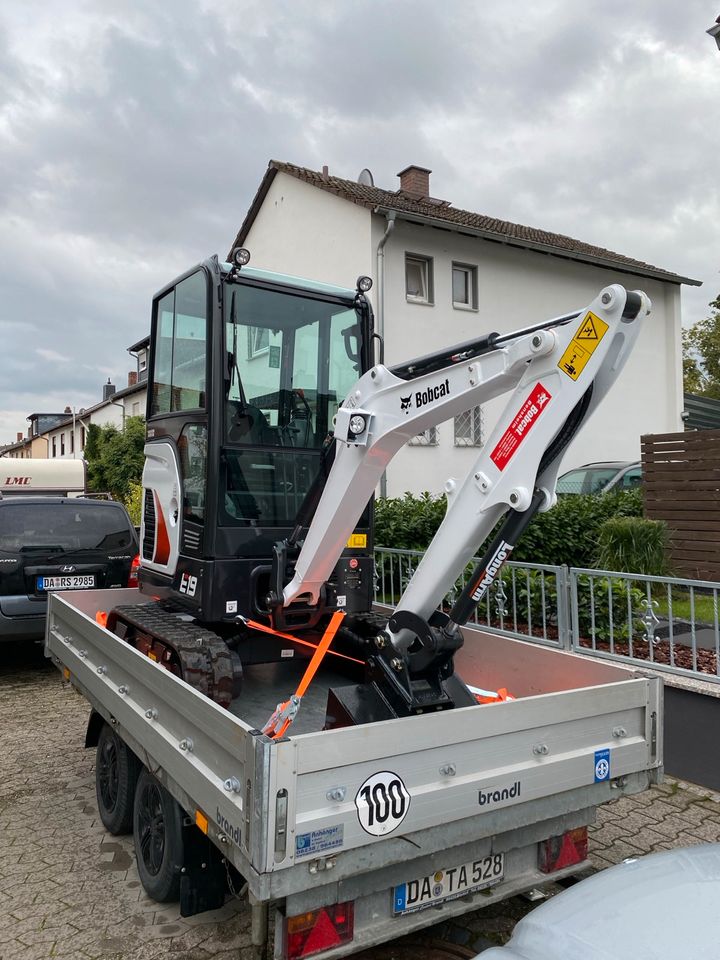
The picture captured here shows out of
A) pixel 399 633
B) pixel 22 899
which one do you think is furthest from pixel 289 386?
pixel 22 899

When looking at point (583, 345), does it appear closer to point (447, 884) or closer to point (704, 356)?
point (447, 884)

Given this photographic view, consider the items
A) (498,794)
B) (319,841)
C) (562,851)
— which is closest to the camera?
(319,841)

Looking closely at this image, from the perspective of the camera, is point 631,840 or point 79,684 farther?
point 79,684

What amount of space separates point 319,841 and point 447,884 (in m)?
0.75

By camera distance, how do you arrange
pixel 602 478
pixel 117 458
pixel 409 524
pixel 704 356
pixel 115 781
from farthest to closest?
pixel 704 356 → pixel 117 458 → pixel 602 478 → pixel 409 524 → pixel 115 781

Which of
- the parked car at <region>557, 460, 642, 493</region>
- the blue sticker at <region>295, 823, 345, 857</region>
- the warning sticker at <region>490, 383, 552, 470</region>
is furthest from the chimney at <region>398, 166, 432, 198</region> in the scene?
the blue sticker at <region>295, 823, 345, 857</region>

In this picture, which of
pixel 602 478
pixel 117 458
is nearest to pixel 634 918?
pixel 602 478

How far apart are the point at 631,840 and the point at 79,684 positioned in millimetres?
3363

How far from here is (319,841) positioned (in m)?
2.48

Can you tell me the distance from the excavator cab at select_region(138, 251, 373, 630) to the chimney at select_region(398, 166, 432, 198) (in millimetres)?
16528

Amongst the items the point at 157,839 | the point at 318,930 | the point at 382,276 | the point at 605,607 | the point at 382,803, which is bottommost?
the point at 157,839

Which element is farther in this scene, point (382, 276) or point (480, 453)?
point (382, 276)

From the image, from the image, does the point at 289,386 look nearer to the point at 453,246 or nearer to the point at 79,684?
the point at 79,684

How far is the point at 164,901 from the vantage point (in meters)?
3.57
